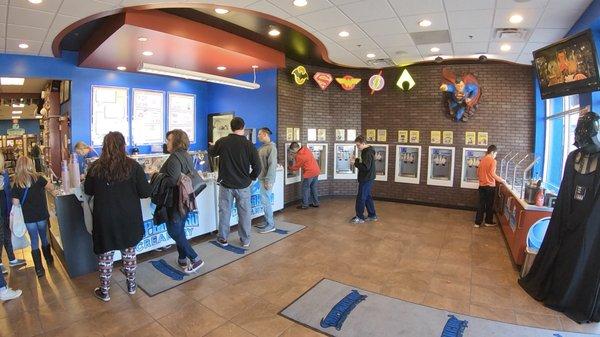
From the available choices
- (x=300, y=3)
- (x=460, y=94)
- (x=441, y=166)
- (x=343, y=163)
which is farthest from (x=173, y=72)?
(x=441, y=166)

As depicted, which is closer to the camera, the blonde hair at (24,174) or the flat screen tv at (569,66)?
the flat screen tv at (569,66)

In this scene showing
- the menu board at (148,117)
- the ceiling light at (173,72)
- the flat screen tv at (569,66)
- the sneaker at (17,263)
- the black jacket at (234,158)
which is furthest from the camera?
the menu board at (148,117)

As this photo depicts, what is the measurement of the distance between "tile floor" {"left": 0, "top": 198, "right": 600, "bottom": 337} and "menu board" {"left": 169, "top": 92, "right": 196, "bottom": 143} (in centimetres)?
464

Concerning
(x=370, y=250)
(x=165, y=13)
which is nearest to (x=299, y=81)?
(x=165, y=13)

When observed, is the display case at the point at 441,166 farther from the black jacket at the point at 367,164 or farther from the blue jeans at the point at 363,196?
the black jacket at the point at 367,164

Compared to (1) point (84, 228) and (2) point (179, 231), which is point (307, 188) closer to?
(2) point (179, 231)

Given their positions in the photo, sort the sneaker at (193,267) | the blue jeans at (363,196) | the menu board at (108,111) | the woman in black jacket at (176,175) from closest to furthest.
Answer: the woman in black jacket at (176,175) < the sneaker at (193,267) < the blue jeans at (363,196) < the menu board at (108,111)

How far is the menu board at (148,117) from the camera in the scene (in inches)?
288

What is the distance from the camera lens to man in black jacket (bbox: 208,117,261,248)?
4352 mm

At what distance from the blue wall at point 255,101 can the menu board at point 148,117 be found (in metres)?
1.40

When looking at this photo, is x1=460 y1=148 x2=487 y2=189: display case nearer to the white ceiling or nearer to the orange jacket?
the white ceiling

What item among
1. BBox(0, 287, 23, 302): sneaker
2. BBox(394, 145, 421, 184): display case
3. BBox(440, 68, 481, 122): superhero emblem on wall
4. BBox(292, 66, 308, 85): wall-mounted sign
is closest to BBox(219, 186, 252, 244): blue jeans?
BBox(0, 287, 23, 302): sneaker

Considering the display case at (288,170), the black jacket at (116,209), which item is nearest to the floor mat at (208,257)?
the black jacket at (116,209)

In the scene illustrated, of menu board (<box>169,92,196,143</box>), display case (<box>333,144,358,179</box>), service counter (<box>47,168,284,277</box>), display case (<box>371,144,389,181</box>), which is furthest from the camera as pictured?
display case (<box>333,144,358,179</box>)
